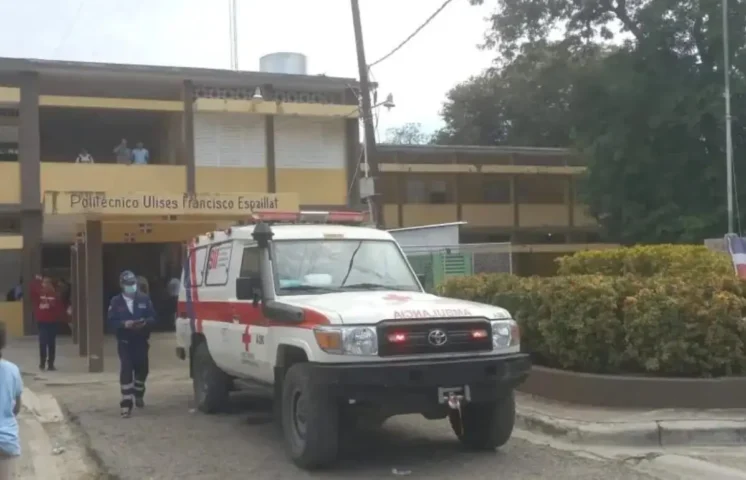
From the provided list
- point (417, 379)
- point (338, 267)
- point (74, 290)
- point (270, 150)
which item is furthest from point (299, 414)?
point (270, 150)

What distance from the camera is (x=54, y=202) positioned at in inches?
621

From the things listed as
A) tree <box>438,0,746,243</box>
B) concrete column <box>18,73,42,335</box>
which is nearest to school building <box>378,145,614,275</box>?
tree <box>438,0,746,243</box>

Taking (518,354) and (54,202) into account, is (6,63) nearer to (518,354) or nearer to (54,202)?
(54,202)

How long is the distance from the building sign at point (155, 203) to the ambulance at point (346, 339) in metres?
5.96

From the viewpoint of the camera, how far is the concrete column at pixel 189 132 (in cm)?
2712

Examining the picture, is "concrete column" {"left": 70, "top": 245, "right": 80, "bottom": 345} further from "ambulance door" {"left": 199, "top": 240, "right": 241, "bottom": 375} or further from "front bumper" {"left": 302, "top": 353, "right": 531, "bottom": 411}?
"front bumper" {"left": 302, "top": 353, "right": 531, "bottom": 411}

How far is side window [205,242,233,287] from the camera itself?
10.7 m

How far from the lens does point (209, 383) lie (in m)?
11.4

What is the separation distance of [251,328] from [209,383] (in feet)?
7.26

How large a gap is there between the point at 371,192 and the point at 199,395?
7.47 m

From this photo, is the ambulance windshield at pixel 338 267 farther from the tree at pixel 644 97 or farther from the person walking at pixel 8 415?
the tree at pixel 644 97

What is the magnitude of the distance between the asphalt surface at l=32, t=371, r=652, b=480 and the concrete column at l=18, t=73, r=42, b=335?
48.0 feet

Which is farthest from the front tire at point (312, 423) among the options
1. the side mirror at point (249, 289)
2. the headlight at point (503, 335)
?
the headlight at point (503, 335)

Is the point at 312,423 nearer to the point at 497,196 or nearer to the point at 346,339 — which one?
the point at 346,339
